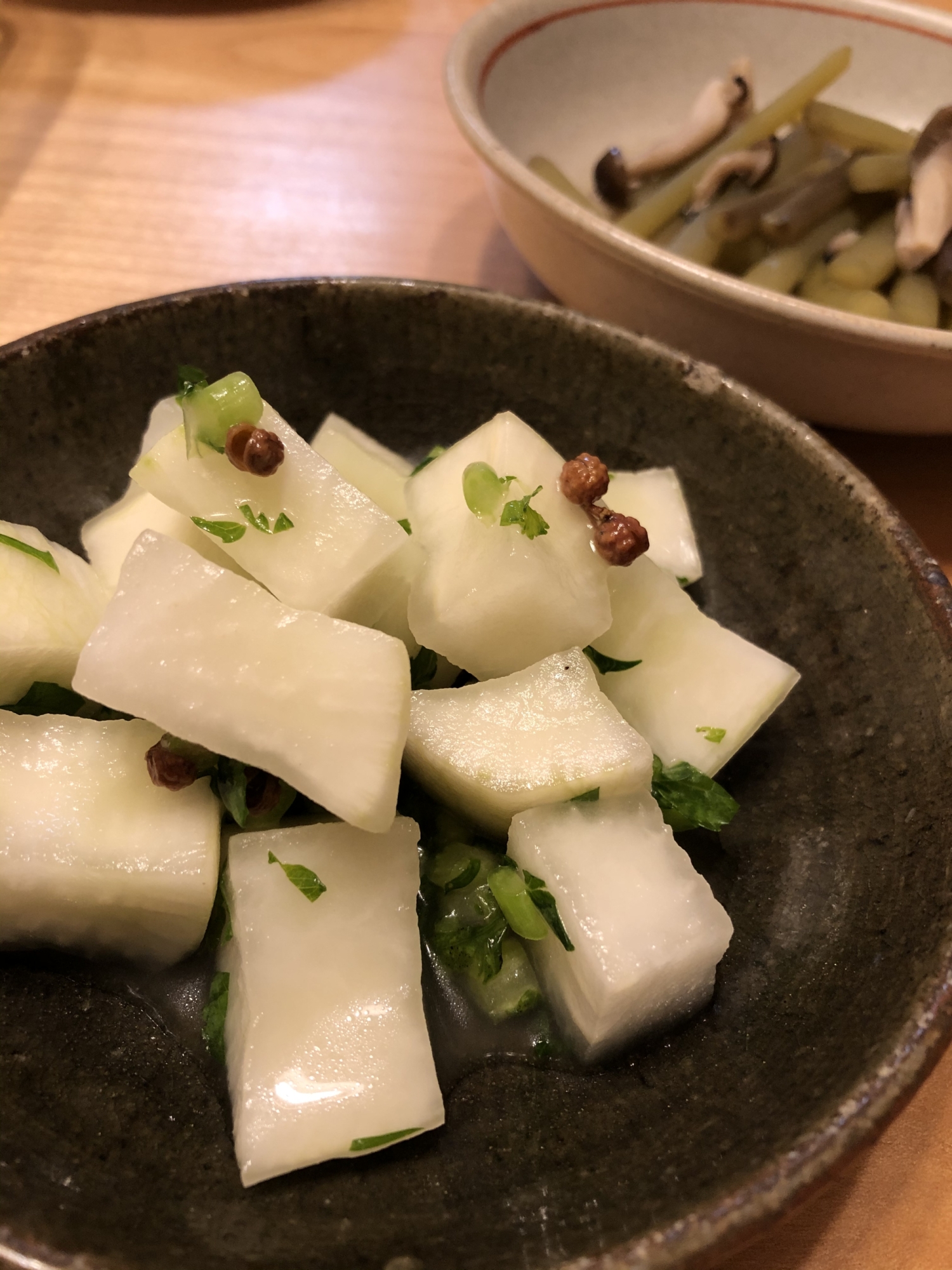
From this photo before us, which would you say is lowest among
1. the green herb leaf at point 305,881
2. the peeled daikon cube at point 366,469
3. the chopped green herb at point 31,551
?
the green herb leaf at point 305,881

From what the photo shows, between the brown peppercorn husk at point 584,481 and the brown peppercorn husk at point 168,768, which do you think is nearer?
the brown peppercorn husk at point 168,768

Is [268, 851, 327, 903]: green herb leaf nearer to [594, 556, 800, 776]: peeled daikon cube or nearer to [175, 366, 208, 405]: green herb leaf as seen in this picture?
[594, 556, 800, 776]: peeled daikon cube

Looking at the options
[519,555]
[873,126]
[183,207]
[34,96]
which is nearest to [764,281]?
[873,126]

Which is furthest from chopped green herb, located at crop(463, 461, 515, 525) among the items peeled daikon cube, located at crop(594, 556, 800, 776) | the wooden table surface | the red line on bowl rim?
the red line on bowl rim

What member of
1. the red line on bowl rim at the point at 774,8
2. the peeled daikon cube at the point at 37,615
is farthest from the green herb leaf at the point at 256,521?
the red line on bowl rim at the point at 774,8

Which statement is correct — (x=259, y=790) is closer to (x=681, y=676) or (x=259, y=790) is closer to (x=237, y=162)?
(x=681, y=676)

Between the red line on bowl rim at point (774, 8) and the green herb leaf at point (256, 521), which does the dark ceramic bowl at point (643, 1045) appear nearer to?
the green herb leaf at point (256, 521)

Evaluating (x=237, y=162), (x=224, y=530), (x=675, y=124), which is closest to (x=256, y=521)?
(x=224, y=530)

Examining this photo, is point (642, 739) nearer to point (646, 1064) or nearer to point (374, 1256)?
point (646, 1064)
